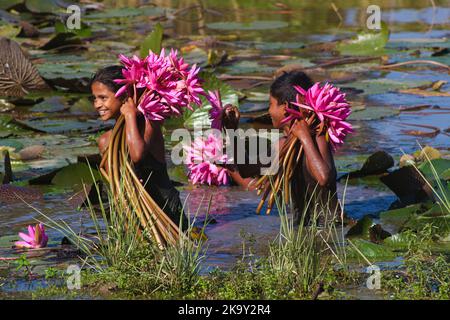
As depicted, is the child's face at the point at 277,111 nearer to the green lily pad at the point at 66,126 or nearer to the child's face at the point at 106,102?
the child's face at the point at 106,102

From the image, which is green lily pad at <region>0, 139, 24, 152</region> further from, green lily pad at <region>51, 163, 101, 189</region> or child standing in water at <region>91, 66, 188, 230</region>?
child standing in water at <region>91, 66, 188, 230</region>

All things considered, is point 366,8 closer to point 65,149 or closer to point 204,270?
point 65,149

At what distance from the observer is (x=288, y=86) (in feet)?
17.4

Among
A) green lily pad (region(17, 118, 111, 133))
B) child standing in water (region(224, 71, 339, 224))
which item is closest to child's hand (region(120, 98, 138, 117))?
child standing in water (region(224, 71, 339, 224))

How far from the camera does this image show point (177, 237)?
15.2ft

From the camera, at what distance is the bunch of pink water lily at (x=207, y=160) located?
5.76 meters

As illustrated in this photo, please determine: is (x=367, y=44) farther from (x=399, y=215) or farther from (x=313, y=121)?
(x=313, y=121)

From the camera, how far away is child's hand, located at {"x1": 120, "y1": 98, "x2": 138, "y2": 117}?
487 centimetres

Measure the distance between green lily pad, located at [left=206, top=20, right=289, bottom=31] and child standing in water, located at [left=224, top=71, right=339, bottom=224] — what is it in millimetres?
6944

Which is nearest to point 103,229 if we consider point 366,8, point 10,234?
point 10,234

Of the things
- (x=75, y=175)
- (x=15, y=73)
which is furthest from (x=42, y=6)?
(x=75, y=175)

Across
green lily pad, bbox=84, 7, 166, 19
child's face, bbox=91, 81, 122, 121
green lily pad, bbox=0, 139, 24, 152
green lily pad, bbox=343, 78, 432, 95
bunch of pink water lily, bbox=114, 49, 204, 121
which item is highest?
bunch of pink water lily, bbox=114, 49, 204, 121

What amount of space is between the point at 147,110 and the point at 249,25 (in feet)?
25.2

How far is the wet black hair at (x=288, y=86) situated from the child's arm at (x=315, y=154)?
0.26 meters
